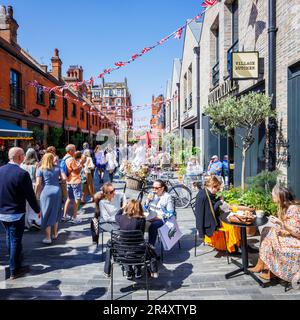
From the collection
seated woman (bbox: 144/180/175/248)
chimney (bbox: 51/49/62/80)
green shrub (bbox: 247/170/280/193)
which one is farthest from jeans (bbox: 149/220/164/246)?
chimney (bbox: 51/49/62/80)

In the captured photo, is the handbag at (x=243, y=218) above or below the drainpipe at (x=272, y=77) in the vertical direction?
below

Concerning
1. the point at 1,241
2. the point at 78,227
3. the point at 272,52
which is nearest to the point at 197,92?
the point at 272,52

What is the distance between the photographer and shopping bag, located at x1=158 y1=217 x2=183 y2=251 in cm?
501

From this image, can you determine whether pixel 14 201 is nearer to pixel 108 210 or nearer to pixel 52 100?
pixel 108 210

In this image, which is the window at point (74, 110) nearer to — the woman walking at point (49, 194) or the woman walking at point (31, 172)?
the woman walking at point (31, 172)

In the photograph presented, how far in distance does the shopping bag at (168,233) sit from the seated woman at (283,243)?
56.4 inches

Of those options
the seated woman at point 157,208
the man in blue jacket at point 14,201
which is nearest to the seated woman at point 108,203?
the seated woman at point 157,208

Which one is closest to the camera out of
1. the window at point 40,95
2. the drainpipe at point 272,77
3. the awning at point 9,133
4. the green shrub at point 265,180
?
the green shrub at point 265,180

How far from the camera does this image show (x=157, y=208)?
5586mm

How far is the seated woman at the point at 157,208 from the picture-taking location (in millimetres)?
5133

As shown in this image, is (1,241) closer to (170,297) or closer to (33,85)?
(170,297)

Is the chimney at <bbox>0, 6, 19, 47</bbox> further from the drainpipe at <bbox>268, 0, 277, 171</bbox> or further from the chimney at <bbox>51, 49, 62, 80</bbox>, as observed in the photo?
the drainpipe at <bbox>268, 0, 277, 171</bbox>

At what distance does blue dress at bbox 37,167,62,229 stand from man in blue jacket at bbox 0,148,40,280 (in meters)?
1.37

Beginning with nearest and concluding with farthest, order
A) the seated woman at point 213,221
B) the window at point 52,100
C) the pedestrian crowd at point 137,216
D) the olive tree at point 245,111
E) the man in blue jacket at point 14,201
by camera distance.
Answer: the pedestrian crowd at point 137,216, the man in blue jacket at point 14,201, the seated woman at point 213,221, the olive tree at point 245,111, the window at point 52,100
